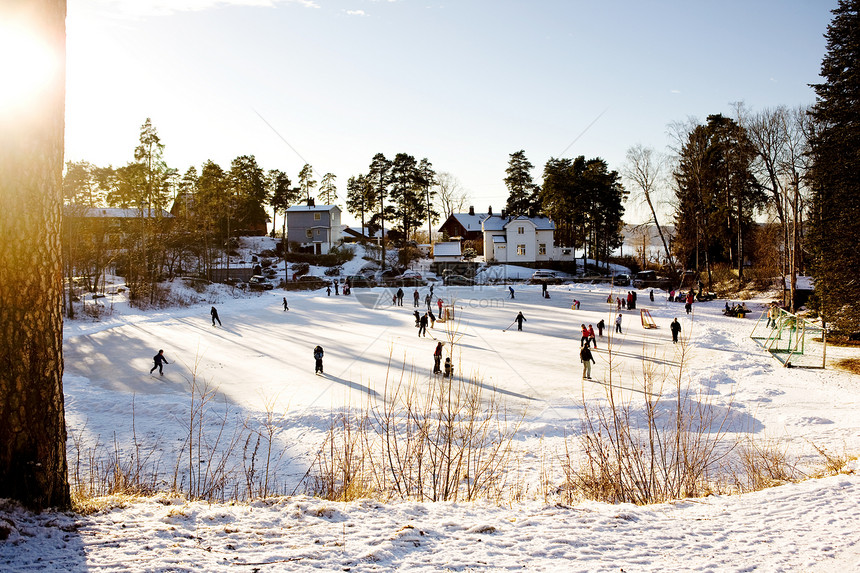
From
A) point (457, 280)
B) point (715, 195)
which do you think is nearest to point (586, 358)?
point (457, 280)

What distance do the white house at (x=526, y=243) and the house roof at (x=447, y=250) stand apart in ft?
15.5

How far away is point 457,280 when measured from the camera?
52.0 metres

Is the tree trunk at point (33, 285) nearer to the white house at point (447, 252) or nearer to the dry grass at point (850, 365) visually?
the dry grass at point (850, 365)

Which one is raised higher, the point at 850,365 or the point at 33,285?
the point at 33,285

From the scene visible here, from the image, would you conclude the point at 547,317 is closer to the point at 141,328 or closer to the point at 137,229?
the point at 141,328

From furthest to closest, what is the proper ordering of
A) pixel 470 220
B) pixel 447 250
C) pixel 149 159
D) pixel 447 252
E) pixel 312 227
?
pixel 470 220
pixel 312 227
pixel 447 250
pixel 447 252
pixel 149 159

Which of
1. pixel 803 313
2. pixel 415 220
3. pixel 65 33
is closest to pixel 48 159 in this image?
pixel 65 33

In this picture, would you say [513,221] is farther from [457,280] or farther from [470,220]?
[470,220]

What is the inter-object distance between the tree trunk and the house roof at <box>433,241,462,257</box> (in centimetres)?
5747

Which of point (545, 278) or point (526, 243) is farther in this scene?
point (526, 243)

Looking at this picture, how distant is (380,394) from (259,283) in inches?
1519

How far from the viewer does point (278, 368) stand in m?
17.6

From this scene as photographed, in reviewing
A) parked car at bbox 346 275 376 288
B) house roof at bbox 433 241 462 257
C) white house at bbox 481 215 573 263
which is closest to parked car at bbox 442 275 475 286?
parked car at bbox 346 275 376 288

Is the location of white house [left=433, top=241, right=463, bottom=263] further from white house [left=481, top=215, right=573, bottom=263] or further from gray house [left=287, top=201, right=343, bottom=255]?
gray house [left=287, top=201, right=343, bottom=255]
